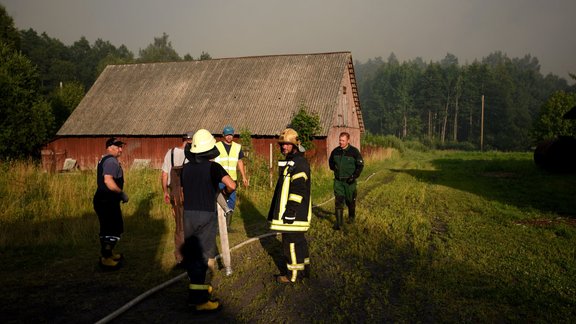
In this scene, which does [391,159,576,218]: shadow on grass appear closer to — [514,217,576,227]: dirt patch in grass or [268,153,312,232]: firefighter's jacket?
[514,217,576,227]: dirt patch in grass

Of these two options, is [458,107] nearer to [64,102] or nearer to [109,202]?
[64,102]

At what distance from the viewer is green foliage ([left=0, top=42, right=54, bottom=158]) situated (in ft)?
73.3

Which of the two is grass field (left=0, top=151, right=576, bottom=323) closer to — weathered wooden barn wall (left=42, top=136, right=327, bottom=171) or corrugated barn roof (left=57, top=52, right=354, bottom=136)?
weathered wooden barn wall (left=42, top=136, right=327, bottom=171)

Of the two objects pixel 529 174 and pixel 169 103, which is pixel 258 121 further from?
pixel 529 174

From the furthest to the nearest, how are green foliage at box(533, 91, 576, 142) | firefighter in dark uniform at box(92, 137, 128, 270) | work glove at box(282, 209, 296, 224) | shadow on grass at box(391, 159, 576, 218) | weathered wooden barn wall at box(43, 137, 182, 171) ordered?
green foliage at box(533, 91, 576, 142)
weathered wooden barn wall at box(43, 137, 182, 171)
shadow on grass at box(391, 159, 576, 218)
firefighter in dark uniform at box(92, 137, 128, 270)
work glove at box(282, 209, 296, 224)

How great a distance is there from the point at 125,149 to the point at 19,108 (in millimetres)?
6137

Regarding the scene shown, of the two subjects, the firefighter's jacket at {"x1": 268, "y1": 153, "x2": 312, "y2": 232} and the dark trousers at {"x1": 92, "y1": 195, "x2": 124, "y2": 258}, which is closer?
the firefighter's jacket at {"x1": 268, "y1": 153, "x2": 312, "y2": 232}

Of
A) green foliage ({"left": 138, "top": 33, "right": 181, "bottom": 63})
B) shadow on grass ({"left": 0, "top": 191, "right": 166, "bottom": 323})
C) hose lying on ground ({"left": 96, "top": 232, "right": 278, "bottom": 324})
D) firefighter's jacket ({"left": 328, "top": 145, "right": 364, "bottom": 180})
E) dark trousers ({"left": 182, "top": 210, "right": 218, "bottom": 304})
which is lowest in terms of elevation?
shadow on grass ({"left": 0, "top": 191, "right": 166, "bottom": 323})

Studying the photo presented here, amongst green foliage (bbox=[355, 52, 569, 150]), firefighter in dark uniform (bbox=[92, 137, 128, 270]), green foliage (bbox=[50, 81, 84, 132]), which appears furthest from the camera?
green foliage (bbox=[355, 52, 569, 150])

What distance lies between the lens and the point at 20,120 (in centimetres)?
2331

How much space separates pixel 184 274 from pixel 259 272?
1.07 metres

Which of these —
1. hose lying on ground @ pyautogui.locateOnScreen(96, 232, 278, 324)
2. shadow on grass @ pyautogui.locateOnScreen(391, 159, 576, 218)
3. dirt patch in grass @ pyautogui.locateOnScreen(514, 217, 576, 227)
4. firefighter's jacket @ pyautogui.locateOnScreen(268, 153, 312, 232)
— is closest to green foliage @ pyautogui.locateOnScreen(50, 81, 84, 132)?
shadow on grass @ pyautogui.locateOnScreen(391, 159, 576, 218)

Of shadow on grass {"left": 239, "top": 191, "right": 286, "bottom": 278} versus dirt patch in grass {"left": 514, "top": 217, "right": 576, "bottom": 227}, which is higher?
dirt patch in grass {"left": 514, "top": 217, "right": 576, "bottom": 227}

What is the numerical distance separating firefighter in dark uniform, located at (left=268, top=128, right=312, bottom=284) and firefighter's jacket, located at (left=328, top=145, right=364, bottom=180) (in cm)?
313
